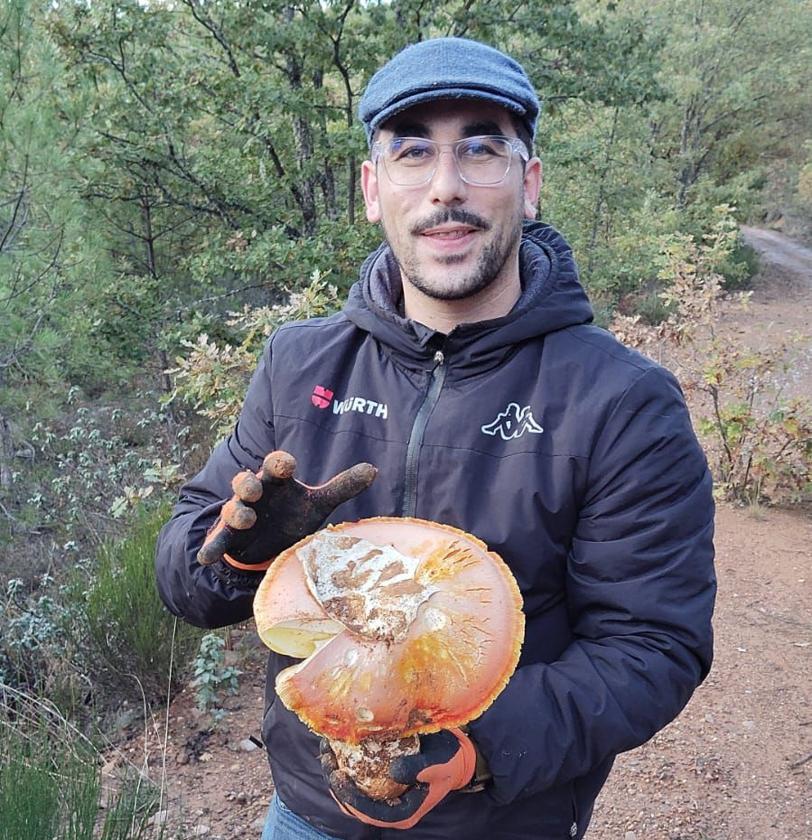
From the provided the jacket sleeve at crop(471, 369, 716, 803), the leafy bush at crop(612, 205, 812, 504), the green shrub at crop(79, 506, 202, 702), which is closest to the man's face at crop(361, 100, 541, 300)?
the jacket sleeve at crop(471, 369, 716, 803)

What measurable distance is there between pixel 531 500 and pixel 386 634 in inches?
16.4

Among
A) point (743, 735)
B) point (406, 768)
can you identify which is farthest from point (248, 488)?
point (743, 735)

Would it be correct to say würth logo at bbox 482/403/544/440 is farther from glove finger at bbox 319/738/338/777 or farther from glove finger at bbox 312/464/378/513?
glove finger at bbox 319/738/338/777

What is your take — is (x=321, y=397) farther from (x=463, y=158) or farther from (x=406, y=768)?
(x=406, y=768)

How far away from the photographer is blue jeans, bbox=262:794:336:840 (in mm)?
1602

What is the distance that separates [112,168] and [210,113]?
1092mm

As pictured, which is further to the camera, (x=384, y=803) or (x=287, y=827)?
(x=287, y=827)

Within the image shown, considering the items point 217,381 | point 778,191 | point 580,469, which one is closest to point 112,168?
point 217,381

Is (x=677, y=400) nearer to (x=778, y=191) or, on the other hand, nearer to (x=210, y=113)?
(x=210, y=113)

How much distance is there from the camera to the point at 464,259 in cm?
153

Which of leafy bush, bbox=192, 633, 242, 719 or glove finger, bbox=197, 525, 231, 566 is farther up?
glove finger, bbox=197, 525, 231, 566

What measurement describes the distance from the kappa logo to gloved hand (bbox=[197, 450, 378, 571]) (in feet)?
0.87

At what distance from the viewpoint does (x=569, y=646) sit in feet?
4.67

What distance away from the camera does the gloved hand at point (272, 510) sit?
4.10 ft
